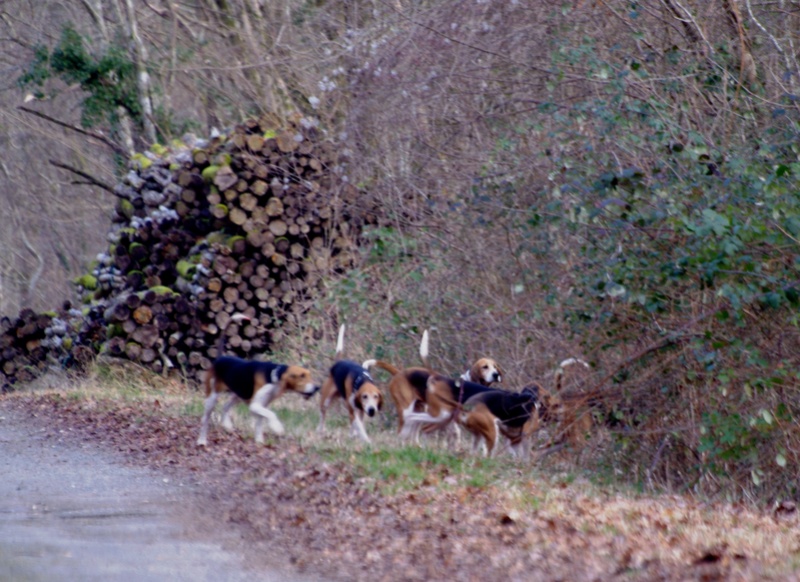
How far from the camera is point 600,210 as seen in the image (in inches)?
404

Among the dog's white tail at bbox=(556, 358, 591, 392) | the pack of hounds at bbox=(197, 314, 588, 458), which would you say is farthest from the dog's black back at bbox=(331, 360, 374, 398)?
the dog's white tail at bbox=(556, 358, 591, 392)

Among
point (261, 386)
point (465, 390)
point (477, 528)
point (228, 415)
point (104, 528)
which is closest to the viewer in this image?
point (477, 528)

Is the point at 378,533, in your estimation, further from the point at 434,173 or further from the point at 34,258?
the point at 34,258

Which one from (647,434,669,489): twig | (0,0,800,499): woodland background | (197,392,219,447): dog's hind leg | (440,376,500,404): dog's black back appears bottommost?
(647,434,669,489): twig

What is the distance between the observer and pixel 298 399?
54.8 feet

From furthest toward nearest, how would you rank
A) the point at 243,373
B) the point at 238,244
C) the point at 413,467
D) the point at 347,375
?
the point at 238,244, the point at 347,375, the point at 243,373, the point at 413,467

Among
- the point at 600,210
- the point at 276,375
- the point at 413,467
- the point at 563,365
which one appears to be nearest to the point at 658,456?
the point at 563,365

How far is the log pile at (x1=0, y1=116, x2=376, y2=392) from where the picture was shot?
56.5 feet

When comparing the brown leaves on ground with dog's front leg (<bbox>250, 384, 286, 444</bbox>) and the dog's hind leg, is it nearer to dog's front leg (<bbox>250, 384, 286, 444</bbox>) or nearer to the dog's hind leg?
dog's front leg (<bbox>250, 384, 286, 444</bbox>)

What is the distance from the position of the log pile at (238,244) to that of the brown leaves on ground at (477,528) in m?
7.33

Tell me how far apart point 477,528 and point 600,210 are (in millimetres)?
4087

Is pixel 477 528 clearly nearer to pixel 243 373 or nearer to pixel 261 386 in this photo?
pixel 261 386

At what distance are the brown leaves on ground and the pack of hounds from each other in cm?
115

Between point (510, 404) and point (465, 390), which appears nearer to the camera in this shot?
point (510, 404)
